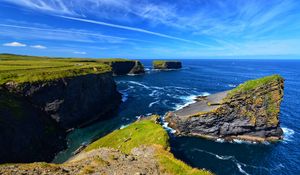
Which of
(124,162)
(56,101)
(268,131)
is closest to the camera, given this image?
(124,162)

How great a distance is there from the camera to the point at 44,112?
70.5 meters

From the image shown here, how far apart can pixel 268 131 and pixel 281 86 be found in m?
14.5

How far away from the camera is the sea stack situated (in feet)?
210

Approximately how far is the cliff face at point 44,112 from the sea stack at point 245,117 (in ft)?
119

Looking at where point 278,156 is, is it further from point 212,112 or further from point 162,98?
point 162,98

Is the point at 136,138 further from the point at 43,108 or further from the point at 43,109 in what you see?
the point at 43,108

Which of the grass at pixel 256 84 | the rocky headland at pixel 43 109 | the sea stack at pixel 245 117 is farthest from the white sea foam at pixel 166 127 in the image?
the rocky headland at pixel 43 109

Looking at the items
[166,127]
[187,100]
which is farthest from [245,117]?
[187,100]

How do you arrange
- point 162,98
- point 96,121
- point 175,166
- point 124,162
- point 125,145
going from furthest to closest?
point 162,98
point 96,121
point 125,145
point 124,162
point 175,166

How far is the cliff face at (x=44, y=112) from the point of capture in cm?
5475

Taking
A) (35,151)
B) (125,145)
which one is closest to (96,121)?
(35,151)

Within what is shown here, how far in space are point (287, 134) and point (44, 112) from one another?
246 feet

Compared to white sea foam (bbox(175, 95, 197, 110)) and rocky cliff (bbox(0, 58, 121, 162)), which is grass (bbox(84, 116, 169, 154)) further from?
white sea foam (bbox(175, 95, 197, 110))

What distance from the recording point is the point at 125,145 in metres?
49.5
